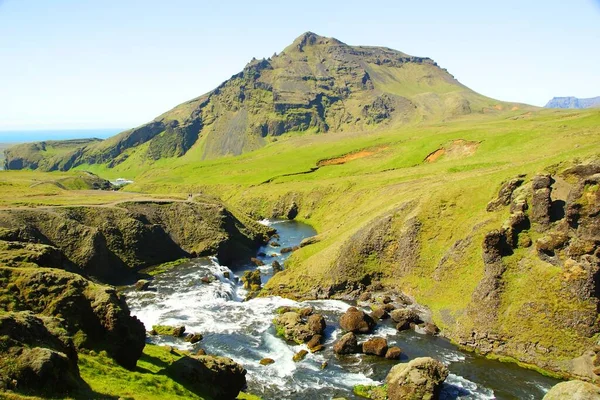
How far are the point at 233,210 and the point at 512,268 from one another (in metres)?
78.0

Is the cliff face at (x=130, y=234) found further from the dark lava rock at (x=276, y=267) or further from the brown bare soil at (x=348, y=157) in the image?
the brown bare soil at (x=348, y=157)

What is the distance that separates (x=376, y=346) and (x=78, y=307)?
101 feet

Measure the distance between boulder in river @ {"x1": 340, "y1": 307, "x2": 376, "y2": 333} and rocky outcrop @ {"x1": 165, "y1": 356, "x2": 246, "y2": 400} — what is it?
61.0ft

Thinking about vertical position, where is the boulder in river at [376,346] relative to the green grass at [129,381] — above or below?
below

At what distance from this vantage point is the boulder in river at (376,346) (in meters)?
50.2

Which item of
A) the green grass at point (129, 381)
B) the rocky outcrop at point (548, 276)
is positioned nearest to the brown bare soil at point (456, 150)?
the rocky outcrop at point (548, 276)

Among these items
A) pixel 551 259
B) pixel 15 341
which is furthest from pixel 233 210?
pixel 15 341

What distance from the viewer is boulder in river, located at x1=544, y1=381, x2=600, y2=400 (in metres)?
33.1

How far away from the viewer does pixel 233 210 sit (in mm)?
120750

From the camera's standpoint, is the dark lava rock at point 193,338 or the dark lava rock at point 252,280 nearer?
the dark lava rock at point 193,338

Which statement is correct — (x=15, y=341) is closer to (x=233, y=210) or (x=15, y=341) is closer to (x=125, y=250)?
(x=125, y=250)

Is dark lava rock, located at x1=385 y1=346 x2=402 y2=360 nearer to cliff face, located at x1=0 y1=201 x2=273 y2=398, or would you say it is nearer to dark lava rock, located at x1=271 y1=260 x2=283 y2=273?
cliff face, located at x1=0 y1=201 x2=273 y2=398

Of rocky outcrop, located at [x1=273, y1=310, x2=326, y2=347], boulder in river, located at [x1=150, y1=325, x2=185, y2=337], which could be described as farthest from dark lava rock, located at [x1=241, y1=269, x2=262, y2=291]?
boulder in river, located at [x1=150, y1=325, x2=185, y2=337]

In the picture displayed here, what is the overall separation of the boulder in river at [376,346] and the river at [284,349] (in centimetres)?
88
